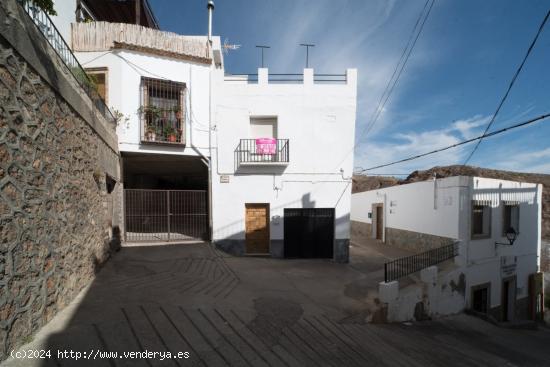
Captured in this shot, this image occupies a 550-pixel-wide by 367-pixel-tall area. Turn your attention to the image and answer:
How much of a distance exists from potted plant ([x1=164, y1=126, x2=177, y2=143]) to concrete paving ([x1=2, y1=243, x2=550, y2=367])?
394cm

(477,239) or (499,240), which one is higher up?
(477,239)

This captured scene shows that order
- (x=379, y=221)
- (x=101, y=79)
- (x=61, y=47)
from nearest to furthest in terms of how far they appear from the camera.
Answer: (x=61, y=47)
(x=101, y=79)
(x=379, y=221)

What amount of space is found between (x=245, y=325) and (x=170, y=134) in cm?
738

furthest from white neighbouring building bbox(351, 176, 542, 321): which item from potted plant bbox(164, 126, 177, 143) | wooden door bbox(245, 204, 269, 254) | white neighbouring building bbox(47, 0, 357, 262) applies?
potted plant bbox(164, 126, 177, 143)

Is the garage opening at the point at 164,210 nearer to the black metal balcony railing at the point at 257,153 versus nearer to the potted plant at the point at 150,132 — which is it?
the potted plant at the point at 150,132

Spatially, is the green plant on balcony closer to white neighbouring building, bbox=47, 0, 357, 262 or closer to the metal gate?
white neighbouring building, bbox=47, 0, 357, 262

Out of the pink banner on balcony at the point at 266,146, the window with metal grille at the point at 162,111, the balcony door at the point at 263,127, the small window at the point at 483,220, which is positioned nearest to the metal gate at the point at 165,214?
the window with metal grille at the point at 162,111

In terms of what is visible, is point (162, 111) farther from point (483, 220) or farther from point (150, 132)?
point (483, 220)

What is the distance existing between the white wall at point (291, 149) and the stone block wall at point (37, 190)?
4.96 metres

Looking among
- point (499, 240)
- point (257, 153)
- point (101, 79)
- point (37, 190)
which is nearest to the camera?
point (37, 190)

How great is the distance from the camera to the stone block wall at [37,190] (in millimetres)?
2807

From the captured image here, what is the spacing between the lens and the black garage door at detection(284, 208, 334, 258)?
1002 cm

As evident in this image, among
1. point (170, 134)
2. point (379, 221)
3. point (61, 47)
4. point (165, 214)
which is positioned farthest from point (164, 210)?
point (379, 221)

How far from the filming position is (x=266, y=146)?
385 inches
